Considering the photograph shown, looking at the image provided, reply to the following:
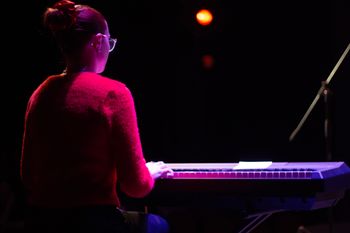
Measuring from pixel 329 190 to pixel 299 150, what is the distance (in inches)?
93.6

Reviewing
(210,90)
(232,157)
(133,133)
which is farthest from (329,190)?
(210,90)

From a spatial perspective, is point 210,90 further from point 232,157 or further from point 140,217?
point 140,217

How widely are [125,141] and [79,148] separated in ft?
0.50

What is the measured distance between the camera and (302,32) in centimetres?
450

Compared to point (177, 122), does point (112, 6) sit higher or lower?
higher

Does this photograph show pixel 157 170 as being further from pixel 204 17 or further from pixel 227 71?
pixel 204 17

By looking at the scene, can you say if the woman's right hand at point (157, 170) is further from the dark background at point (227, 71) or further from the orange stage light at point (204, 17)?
the orange stage light at point (204, 17)

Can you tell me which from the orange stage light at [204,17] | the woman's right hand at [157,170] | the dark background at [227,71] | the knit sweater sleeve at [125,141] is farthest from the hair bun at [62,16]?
the orange stage light at [204,17]

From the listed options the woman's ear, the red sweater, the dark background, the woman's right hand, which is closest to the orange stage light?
the dark background

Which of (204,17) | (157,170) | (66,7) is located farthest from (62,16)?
(204,17)

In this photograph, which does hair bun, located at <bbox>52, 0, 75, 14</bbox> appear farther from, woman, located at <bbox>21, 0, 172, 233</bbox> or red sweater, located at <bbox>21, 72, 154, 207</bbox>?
red sweater, located at <bbox>21, 72, 154, 207</bbox>

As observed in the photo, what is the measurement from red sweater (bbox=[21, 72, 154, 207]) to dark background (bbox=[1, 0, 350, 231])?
299 cm

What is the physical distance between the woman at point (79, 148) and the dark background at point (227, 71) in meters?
2.99

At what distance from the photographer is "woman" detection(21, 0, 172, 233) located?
5.20ft
